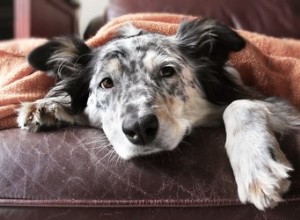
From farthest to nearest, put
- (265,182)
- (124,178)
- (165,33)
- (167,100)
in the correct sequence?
1. (165,33)
2. (167,100)
3. (124,178)
4. (265,182)

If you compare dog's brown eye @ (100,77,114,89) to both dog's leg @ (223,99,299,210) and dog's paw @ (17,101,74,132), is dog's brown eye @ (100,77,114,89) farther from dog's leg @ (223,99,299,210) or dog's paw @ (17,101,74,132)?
dog's leg @ (223,99,299,210)

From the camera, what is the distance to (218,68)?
158cm

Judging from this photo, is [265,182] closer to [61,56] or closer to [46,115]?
[46,115]

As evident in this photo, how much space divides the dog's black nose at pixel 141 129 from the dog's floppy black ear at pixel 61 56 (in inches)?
22.9

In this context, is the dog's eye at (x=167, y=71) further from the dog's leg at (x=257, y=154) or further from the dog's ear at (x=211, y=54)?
the dog's leg at (x=257, y=154)

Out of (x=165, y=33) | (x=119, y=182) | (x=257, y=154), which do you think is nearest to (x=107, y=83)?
(x=165, y=33)

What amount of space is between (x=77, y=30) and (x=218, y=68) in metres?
2.39

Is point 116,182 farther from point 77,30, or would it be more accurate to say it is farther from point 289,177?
point 77,30

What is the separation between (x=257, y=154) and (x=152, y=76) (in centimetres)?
52

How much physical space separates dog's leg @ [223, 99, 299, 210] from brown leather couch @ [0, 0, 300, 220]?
0.10 ft

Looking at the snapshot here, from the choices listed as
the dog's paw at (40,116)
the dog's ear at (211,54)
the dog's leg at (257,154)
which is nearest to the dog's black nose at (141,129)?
the dog's leg at (257,154)

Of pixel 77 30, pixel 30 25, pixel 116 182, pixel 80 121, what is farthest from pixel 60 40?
pixel 77 30

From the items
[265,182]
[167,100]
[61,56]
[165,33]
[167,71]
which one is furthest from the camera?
[165,33]

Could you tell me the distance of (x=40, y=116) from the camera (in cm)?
132
